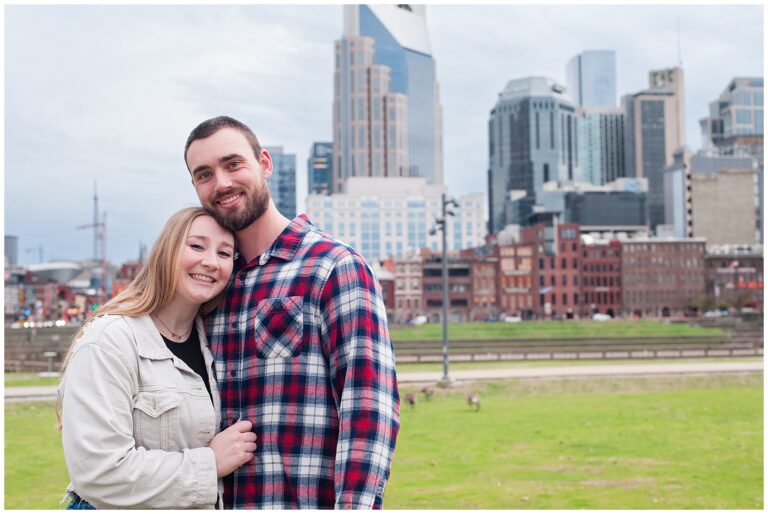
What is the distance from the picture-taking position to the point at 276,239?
3.17 m

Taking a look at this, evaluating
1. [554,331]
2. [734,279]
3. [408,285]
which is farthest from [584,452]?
[734,279]

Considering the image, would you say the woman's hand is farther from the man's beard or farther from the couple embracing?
the man's beard

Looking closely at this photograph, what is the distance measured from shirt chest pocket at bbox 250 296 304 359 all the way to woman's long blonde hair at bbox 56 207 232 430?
368 millimetres

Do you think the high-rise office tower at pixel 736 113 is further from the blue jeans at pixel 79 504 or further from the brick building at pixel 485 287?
the blue jeans at pixel 79 504

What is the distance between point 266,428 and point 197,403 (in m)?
Result: 0.27

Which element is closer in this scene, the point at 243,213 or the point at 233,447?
the point at 233,447

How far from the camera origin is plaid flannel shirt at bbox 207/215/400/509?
9.55 feet

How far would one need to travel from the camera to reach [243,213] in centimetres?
312

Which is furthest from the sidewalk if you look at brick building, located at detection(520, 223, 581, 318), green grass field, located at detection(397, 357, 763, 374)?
brick building, located at detection(520, 223, 581, 318)

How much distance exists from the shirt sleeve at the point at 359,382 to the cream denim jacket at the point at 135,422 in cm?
50

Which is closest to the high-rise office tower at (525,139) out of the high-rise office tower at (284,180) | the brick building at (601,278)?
the high-rise office tower at (284,180)

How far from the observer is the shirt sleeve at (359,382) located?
9.52ft

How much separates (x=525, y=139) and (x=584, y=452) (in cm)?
18050

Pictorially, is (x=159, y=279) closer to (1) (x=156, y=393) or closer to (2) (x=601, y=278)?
(1) (x=156, y=393)
